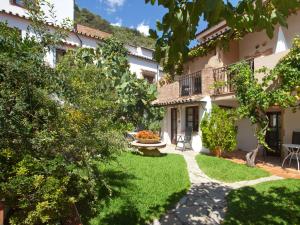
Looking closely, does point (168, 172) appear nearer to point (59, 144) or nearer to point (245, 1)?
point (59, 144)

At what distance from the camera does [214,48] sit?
57.8 ft

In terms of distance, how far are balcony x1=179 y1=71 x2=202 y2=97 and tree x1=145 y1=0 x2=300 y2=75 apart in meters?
14.9

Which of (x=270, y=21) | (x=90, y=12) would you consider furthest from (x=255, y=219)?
(x=90, y=12)

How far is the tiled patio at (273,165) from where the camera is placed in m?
10.5

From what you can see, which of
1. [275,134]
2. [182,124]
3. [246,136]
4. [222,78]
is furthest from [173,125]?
[275,134]

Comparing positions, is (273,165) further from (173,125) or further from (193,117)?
(173,125)

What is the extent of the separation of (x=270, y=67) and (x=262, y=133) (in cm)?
289

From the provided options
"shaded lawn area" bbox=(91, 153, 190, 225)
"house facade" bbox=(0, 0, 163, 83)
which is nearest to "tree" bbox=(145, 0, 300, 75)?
"shaded lawn area" bbox=(91, 153, 190, 225)

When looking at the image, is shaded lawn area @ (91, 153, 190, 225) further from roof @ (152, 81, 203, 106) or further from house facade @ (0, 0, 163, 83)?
roof @ (152, 81, 203, 106)

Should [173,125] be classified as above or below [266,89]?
below

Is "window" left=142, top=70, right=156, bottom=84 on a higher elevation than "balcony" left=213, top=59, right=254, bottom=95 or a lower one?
higher

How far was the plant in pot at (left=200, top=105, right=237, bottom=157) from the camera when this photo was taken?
13.9 m

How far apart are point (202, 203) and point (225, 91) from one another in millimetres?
9003

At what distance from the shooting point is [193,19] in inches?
95.1
